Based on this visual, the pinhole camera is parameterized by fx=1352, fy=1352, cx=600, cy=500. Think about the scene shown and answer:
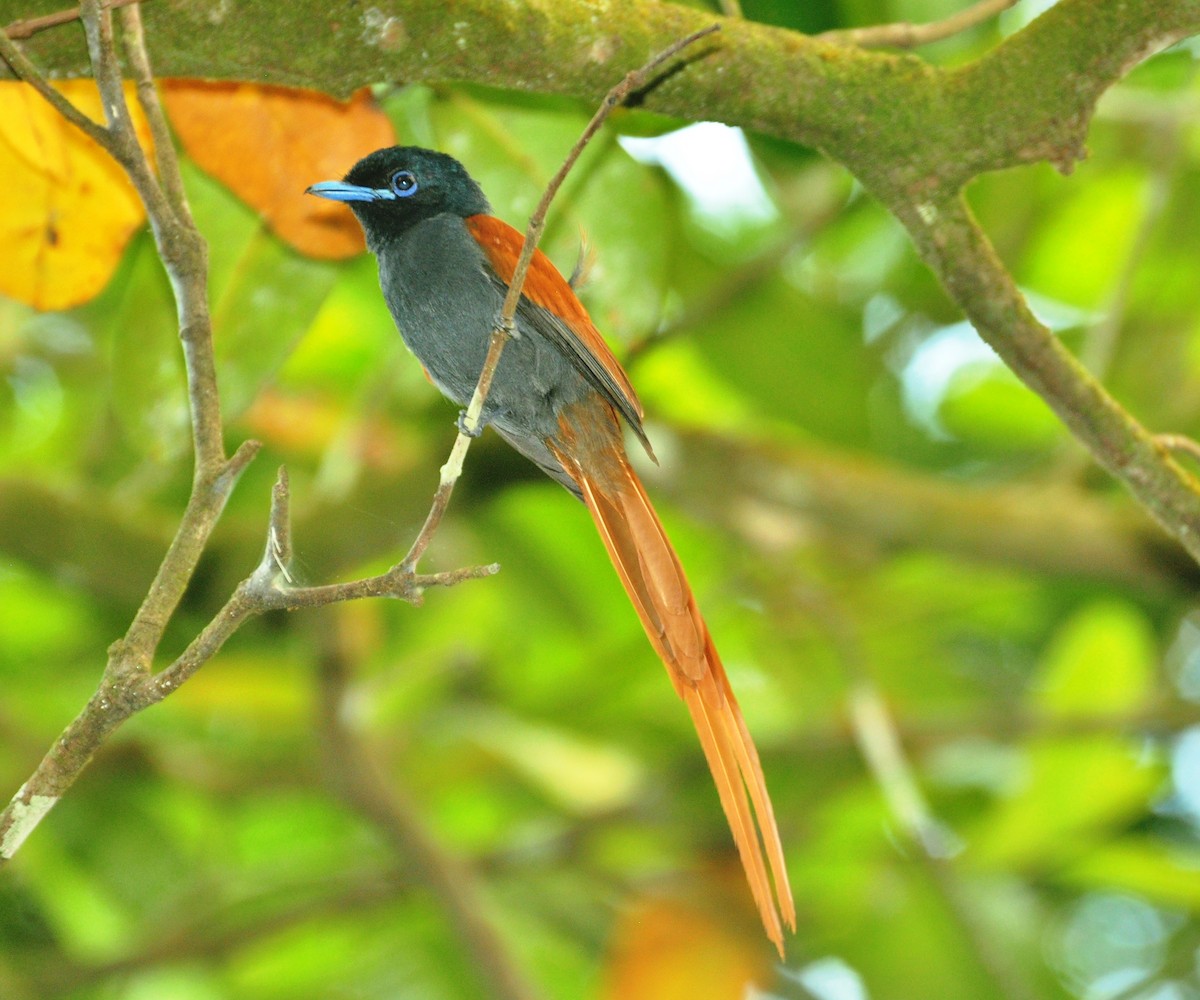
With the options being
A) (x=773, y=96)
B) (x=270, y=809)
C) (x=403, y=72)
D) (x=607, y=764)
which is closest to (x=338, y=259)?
(x=403, y=72)

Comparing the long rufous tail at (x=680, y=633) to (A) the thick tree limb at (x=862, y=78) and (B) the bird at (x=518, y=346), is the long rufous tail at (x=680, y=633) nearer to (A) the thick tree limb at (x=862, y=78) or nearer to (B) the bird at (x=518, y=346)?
(B) the bird at (x=518, y=346)

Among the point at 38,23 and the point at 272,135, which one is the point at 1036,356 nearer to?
the point at 272,135

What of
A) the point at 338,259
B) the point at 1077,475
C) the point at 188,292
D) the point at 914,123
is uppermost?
the point at 1077,475

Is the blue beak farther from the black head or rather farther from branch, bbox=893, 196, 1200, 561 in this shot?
branch, bbox=893, 196, 1200, 561

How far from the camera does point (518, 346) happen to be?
1.99 metres

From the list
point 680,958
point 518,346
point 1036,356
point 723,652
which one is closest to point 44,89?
point 518,346

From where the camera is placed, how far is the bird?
1790 millimetres

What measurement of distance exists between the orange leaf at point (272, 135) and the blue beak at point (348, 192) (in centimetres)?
6

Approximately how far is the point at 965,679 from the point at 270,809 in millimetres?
2214

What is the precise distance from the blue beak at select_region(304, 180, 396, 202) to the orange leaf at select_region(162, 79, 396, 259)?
6cm

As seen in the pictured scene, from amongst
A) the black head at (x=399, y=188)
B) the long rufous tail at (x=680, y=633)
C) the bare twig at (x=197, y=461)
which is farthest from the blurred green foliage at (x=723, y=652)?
the bare twig at (x=197, y=461)

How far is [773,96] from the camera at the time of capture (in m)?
1.79

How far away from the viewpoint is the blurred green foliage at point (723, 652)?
331 cm

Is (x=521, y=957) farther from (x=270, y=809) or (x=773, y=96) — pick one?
(x=773, y=96)
